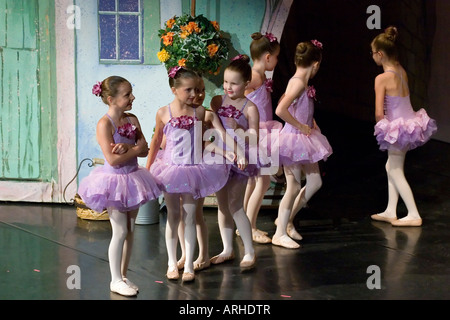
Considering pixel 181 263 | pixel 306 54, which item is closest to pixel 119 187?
pixel 181 263

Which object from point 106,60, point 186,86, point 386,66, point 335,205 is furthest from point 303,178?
point 186,86

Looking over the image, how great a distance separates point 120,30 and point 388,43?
2.26 meters

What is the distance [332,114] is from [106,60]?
5453mm

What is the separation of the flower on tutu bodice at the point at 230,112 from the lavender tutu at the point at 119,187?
2.39ft

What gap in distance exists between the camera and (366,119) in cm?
1142

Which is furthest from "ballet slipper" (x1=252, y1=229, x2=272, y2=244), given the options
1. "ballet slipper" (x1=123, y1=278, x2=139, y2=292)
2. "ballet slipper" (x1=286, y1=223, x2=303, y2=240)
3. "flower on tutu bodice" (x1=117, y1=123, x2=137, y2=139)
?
"flower on tutu bodice" (x1=117, y1=123, x2=137, y2=139)

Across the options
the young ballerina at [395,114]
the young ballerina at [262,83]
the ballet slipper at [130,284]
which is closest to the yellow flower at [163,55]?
the young ballerina at [262,83]

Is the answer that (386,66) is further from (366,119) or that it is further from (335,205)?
(366,119)

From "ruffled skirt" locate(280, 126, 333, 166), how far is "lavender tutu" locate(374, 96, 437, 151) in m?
0.80

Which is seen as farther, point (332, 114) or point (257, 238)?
point (332, 114)

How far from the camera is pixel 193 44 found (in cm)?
639

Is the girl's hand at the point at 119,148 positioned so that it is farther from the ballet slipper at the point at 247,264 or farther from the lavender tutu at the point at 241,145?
the ballet slipper at the point at 247,264

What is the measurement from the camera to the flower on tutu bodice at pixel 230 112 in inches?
204
